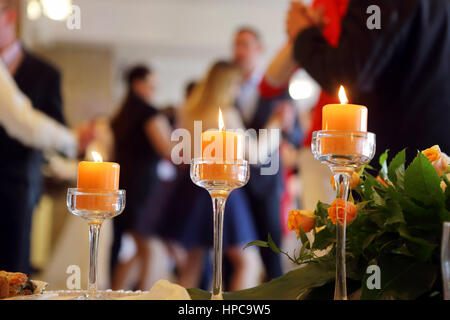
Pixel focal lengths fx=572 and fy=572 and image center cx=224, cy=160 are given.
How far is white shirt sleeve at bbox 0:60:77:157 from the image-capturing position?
218 centimetres

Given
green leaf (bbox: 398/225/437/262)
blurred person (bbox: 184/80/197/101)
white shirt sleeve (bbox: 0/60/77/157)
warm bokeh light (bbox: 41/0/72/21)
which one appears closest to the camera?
green leaf (bbox: 398/225/437/262)

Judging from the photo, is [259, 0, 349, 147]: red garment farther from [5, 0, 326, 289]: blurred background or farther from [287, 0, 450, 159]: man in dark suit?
[5, 0, 326, 289]: blurred background

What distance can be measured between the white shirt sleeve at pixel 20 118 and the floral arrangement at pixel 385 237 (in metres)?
1.81

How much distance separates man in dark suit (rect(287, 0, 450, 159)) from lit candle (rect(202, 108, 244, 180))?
76 centimetres

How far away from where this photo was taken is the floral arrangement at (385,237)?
0.48 m

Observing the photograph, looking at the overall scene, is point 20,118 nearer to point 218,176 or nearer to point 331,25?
point 331,25

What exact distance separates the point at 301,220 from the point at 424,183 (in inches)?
5.1

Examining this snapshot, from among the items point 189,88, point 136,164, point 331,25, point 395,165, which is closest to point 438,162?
point 395,165

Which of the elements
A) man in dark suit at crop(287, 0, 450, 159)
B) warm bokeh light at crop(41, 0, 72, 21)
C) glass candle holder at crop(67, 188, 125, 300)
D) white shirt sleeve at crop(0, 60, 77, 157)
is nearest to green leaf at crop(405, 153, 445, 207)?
glass candle holder at crop(67, 188, 125, 300)

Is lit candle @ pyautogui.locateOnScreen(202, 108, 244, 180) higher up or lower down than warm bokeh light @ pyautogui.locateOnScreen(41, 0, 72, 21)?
lower down

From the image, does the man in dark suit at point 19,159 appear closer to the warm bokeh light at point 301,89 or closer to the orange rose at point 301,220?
the warm bokeh light at point 301,89

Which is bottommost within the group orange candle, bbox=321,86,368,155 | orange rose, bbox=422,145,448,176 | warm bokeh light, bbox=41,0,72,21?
orange rose, bbox=422,145,448,176
